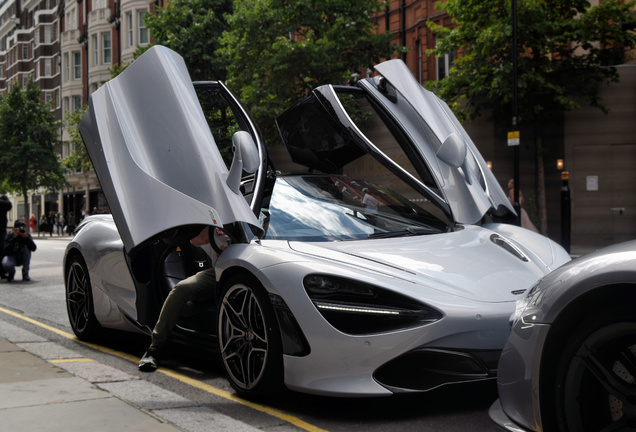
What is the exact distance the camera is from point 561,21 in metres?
20.5

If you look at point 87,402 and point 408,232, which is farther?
point 408,232

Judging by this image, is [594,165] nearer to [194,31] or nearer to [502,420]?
[194,31]

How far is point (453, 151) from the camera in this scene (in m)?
5.52

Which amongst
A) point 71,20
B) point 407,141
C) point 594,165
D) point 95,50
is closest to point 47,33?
point 71,20

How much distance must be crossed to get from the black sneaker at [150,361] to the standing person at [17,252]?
9.68m

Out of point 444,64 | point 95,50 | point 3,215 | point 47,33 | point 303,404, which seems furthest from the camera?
point 47,33

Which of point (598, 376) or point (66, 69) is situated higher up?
point (66, 69)

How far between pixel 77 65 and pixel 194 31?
32651 millimetres

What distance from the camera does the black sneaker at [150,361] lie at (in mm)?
5270

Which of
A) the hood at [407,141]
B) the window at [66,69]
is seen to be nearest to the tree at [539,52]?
the hood at [407,141]

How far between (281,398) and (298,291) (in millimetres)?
819

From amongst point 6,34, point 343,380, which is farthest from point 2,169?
point 343,380

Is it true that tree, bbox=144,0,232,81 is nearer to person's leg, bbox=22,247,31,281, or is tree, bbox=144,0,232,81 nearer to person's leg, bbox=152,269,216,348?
person's leg, bbox=22,247,31,281

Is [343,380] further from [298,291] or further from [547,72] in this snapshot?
[547,72]
